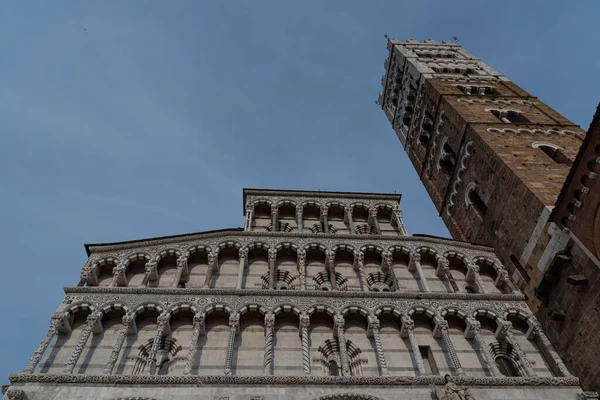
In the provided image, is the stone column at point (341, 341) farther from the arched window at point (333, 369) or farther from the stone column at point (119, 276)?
the stone column at point (119, 276)

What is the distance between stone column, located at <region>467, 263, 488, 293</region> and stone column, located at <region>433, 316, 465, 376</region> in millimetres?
2628

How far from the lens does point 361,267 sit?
16250 mm

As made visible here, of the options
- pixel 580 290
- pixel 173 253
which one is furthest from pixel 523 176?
pixel 173 253

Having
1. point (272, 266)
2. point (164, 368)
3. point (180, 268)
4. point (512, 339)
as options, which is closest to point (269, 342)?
point (164, 368)

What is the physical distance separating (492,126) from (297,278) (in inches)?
473

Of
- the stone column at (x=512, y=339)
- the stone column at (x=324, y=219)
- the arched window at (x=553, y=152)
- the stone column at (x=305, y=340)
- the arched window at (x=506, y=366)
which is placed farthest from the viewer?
the arched window at (x=553, y=152)

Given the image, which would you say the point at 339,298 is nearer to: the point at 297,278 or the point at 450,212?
the point at 297,278

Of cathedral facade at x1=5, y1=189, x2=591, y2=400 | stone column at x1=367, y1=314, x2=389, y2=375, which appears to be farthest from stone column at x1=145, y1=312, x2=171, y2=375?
stone column at x1=367, y1=314, x2=389, y2=375

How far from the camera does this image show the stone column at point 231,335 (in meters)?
12.1

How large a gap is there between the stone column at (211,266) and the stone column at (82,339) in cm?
310

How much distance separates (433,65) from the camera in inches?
1278

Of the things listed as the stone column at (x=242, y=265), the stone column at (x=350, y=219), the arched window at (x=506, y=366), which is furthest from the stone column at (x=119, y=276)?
the arched window at (x=506, y=366)

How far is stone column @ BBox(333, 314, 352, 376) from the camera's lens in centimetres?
1220

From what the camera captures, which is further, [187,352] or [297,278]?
[297,278]
